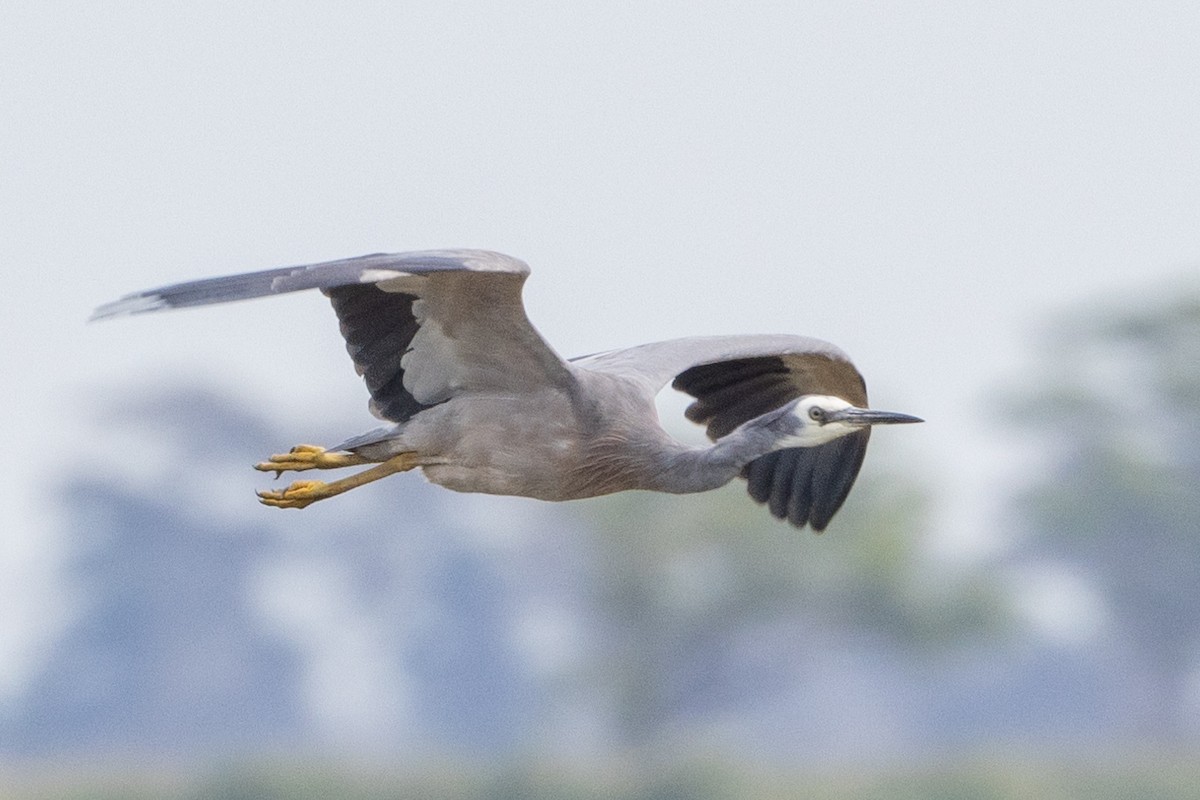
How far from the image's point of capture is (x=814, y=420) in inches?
456

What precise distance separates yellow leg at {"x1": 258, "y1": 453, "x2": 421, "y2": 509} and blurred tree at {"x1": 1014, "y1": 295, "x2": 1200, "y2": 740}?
53.4m

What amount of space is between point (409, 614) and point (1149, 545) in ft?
108

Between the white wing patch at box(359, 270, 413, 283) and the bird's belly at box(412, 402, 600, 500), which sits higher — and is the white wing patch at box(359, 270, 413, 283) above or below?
above

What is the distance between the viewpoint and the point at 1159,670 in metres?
70.8

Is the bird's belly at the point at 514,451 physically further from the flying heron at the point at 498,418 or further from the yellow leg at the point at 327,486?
the yellow leg at the point at 327,486

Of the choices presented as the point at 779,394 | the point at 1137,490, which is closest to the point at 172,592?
the point at 1137,490

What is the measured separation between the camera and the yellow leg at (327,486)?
38.4 feet

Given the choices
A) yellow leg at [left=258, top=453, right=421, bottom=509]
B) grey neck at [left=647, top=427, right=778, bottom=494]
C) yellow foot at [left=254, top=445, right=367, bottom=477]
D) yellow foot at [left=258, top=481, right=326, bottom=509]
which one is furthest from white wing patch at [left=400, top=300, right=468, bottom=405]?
grey neck at [left=647, top=427, right=778, bottom=494]

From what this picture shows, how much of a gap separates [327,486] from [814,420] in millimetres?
2252

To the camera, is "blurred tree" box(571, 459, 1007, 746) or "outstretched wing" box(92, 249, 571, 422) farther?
"blurred tree" box(571, 459, 1007, 746)

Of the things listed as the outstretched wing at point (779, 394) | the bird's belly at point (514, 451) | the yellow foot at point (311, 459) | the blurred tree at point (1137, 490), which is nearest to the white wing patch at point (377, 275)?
the bird's belly at point (514, 451)

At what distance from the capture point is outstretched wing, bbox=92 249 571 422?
417 inches

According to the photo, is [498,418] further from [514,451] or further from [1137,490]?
[1137,490]

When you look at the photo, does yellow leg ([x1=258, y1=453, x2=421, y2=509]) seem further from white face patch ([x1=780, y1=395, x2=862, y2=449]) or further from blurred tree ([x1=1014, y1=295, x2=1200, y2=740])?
blurred tree ([x1=1014, y1=295, x2=1200, y2=740])
